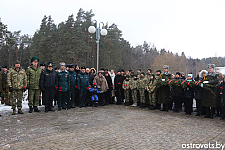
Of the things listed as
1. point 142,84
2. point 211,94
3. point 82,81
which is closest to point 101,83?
point 82,81

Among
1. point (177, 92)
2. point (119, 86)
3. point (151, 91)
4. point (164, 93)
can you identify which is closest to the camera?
point (177, 92)

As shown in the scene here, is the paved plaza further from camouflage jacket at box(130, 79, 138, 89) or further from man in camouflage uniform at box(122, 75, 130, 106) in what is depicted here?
man in camouflage uniform at box(122, 75, 130, 106)

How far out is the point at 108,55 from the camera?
40.9 m

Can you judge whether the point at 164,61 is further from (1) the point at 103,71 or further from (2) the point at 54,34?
(1) the point at 103,71

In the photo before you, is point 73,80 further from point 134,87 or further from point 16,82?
point 134,87

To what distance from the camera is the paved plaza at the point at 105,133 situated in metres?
4.68

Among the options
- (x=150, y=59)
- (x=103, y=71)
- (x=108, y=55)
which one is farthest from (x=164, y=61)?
(x=103, y=71)

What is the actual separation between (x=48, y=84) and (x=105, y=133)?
15.2 feet

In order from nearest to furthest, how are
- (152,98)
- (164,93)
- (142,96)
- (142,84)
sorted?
(164,93) → (152,98) → (142,84) → (142,96)

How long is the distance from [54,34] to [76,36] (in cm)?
1244

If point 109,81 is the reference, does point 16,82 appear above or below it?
above

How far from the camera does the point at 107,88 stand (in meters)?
11.6

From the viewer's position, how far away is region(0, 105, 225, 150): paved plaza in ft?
15.3

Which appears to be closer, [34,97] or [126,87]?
[34,97]
